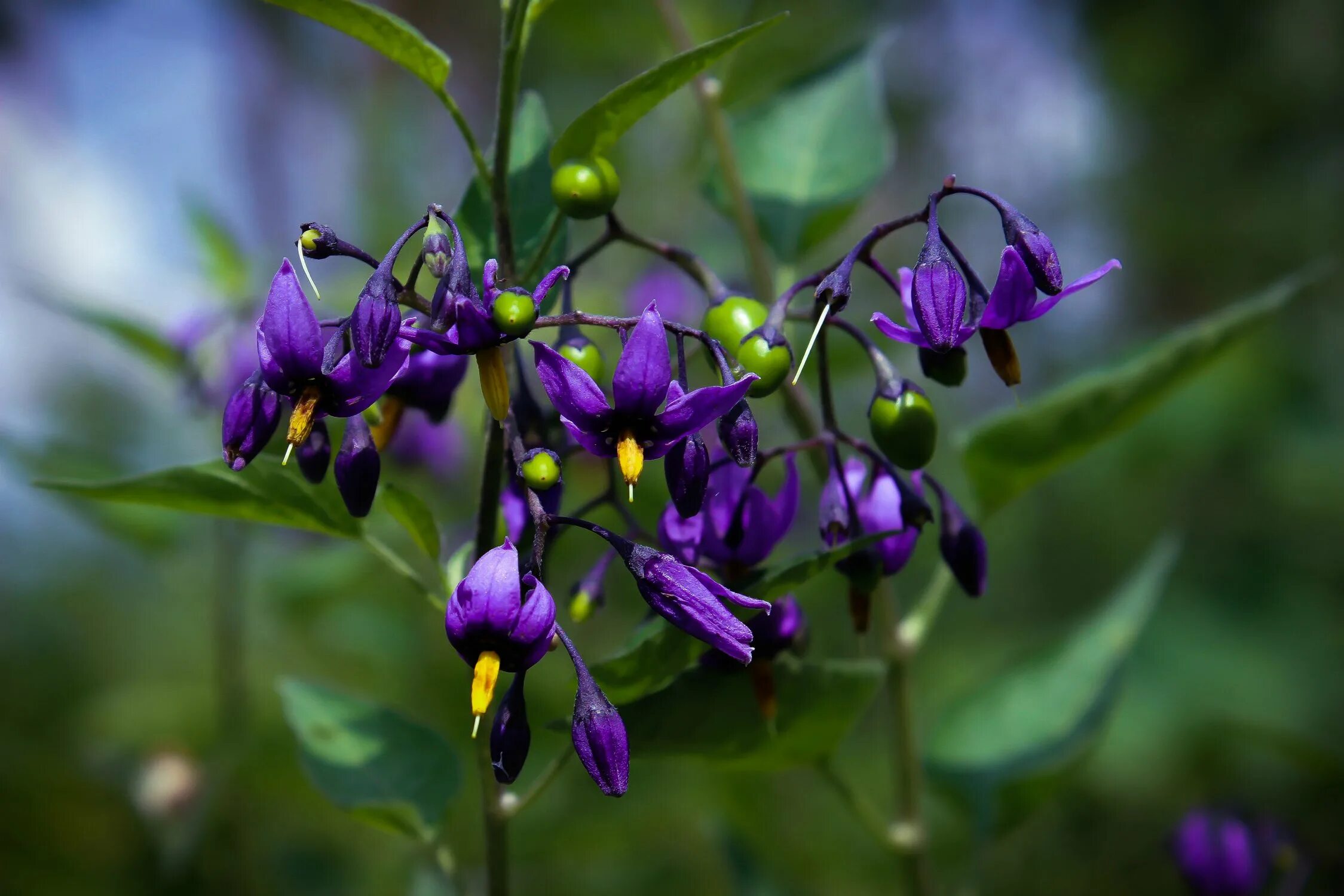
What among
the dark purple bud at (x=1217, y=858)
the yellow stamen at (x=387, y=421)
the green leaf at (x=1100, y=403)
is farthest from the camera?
the dark purple bud at (x=1217, y=858)

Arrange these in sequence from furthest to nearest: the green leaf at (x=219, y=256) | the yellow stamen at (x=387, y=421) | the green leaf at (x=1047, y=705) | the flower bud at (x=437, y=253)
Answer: the green leaf at (x=219, y=256)
the green leaf at (x=1047, y=705)
the yellow stamen at (x=387, y=421)
the flower bud at (x=437, y=253)

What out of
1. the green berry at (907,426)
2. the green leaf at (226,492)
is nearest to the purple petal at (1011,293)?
the green berry at (907,426)

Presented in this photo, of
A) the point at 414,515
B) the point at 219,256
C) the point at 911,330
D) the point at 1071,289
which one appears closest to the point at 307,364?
the point at 414,515

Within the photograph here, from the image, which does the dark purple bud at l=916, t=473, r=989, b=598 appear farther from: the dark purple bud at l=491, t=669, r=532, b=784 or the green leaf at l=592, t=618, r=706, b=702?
the dark purple bud at l=491, t=669, r=532, b=784

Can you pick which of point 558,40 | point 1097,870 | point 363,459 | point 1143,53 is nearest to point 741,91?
point 558,40

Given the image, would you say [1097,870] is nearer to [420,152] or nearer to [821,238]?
[821,238]

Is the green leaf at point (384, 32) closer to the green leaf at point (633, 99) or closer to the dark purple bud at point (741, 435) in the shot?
the green leaf at point (633, 99)
